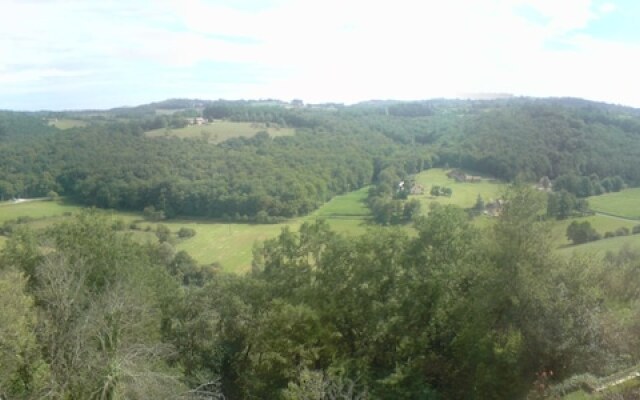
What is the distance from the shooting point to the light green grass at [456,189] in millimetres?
49344

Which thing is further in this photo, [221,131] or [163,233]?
[221,131]

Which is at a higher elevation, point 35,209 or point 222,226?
point 35,209

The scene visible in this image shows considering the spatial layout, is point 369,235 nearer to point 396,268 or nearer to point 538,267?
point 396,268

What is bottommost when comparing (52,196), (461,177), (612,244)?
(52,196)

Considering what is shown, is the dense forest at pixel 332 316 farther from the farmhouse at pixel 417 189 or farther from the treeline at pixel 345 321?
the farmhouse at pixel 417 189

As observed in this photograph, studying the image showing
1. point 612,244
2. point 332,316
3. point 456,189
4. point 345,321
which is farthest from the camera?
point 456,189

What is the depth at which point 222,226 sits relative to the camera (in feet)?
167

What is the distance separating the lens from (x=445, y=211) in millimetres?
13797

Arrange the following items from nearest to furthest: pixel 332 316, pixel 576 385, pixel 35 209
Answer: pixel 576 385
pixel 332 316
pixel 35 209

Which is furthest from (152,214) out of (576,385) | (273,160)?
(576,385)

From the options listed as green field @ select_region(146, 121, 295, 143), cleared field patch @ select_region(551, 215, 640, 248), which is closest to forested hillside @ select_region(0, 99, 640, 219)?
green field @ select_region(146, 121, 295, 143)

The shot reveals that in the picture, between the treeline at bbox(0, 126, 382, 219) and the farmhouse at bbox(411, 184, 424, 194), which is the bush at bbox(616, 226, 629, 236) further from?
the treeline at bbox(0, 126, 382, 219)

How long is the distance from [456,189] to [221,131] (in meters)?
42.4

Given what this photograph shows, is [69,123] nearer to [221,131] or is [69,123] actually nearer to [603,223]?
[221,131]
